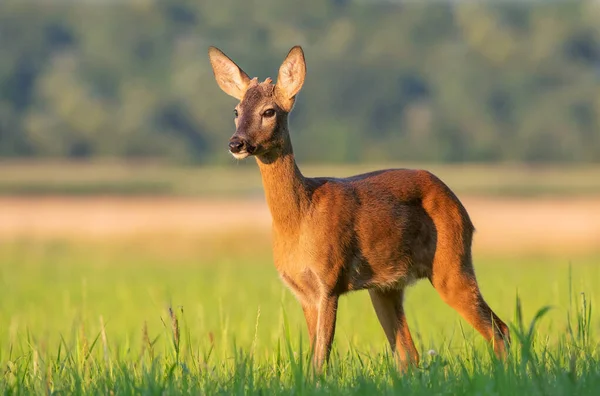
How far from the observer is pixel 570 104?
557 ft

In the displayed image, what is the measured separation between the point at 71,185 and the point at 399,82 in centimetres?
8007

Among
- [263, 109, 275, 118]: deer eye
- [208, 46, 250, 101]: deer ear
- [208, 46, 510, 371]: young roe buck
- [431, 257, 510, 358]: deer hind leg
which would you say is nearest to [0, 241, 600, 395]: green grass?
[431, 257, 510, 358]: deer hind leg

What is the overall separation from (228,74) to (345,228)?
54.3 inches

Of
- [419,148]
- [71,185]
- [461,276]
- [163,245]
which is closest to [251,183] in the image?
[71,185]

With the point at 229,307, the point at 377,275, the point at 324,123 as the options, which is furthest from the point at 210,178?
the point at 377,275

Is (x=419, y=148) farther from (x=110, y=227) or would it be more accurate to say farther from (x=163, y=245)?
(x=163, y=245)

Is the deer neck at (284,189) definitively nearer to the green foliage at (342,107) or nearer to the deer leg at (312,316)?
the deer leg at (312,316)

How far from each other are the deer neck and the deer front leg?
600mm

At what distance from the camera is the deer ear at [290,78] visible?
798 centimetres

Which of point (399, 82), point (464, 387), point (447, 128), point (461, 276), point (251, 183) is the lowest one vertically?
point (464, 387)

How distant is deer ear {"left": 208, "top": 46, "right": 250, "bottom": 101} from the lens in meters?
8.27

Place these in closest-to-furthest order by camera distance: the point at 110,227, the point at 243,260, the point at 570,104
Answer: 1. the point at 243,260
2. the point at 110,227
3. the point at 570,104

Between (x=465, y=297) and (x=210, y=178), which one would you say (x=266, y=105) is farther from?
(x=210, y=178)

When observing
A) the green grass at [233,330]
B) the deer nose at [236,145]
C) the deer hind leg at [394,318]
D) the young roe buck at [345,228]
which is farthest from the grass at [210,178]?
the deer nose at [236,145]
